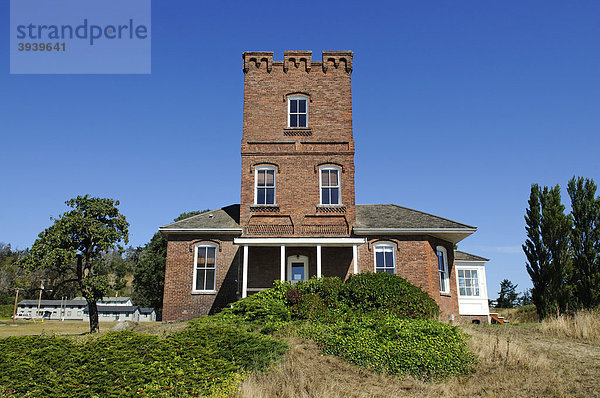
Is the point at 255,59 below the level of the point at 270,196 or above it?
above

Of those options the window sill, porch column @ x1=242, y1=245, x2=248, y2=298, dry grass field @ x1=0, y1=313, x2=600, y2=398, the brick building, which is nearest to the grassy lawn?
the brick building

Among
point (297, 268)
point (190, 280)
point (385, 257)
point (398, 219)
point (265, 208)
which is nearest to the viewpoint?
point (190, 280)

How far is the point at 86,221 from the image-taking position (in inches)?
775

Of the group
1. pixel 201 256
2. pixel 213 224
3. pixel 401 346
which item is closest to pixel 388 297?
pixel 401 346

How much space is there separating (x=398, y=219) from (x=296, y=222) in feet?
16.2

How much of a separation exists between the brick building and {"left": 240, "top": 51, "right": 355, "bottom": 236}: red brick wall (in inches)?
1.9

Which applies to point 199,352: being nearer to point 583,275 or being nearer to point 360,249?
point 360,249

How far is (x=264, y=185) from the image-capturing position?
21.8 m

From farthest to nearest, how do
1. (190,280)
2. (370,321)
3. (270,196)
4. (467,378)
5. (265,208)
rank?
(270,196), (265,208), (190,280), (370,321), (467,378)

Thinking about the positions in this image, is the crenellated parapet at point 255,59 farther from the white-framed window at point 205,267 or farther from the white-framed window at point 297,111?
the white-framed window at point 205,267

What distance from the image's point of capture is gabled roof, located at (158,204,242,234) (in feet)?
68.6

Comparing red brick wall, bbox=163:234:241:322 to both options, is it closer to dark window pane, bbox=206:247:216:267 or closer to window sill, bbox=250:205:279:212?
dark window pane, bbox=206:247:216:267

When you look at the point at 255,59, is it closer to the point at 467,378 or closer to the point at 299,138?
the point at 299,138

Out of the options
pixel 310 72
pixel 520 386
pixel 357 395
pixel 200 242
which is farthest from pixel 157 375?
pixel 310 72
